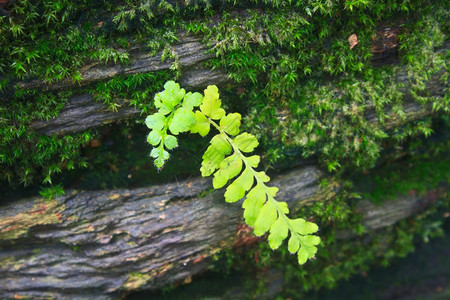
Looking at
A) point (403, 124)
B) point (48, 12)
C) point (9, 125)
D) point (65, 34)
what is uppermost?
point (48, 12)

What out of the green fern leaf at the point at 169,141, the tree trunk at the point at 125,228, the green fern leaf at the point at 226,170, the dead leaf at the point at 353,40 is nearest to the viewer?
the green fern leaf at the point at 169,141

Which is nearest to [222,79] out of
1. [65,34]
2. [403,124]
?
[65,34]

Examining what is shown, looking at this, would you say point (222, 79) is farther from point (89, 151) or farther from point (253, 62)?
point (89, 151)

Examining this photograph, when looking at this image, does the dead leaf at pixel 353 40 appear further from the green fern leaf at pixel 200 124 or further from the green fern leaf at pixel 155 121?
the green fern leaf at pixel 155 121

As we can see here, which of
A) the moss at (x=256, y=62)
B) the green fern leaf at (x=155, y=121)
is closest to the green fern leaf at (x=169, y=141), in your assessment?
the green fern leaf at (x=155, y=121)

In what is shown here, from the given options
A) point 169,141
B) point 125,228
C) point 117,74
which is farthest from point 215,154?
point 125,228

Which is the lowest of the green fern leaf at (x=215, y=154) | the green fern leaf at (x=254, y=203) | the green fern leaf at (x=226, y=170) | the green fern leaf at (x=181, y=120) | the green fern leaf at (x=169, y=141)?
the green fern leaf at (x=254, y=203)
